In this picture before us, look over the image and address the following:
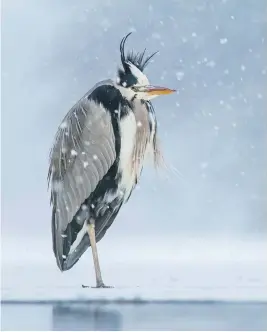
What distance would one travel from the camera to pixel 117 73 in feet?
4.69

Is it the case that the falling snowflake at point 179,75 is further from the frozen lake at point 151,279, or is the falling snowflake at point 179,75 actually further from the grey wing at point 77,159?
the frozen lake at point 151,279

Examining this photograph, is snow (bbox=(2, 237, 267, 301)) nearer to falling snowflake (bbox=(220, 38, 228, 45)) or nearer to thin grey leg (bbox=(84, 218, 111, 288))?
thin grey leg (bbox=(84, 218, 111, 288))

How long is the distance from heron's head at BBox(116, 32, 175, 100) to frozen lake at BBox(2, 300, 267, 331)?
45 centimetres

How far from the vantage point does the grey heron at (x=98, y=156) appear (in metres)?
1.40

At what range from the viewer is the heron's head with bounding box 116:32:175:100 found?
1417 mm

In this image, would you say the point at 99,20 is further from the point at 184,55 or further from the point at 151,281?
the point at 151,281

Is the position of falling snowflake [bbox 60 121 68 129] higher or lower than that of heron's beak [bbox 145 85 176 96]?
lower

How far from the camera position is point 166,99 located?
1451mm

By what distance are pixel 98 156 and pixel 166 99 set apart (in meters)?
0.20

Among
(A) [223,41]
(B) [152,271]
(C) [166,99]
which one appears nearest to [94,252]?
(B) [152,271]

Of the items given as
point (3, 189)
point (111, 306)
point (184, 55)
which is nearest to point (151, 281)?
point (111, 306)

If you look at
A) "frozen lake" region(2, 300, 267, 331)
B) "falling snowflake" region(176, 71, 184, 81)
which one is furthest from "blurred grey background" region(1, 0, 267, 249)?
"frozen lake" region(2, 300, 267, 331)

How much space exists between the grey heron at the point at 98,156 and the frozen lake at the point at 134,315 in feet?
0.24

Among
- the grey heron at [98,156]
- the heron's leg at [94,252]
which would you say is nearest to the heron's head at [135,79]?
the grey heron at [98,156]
